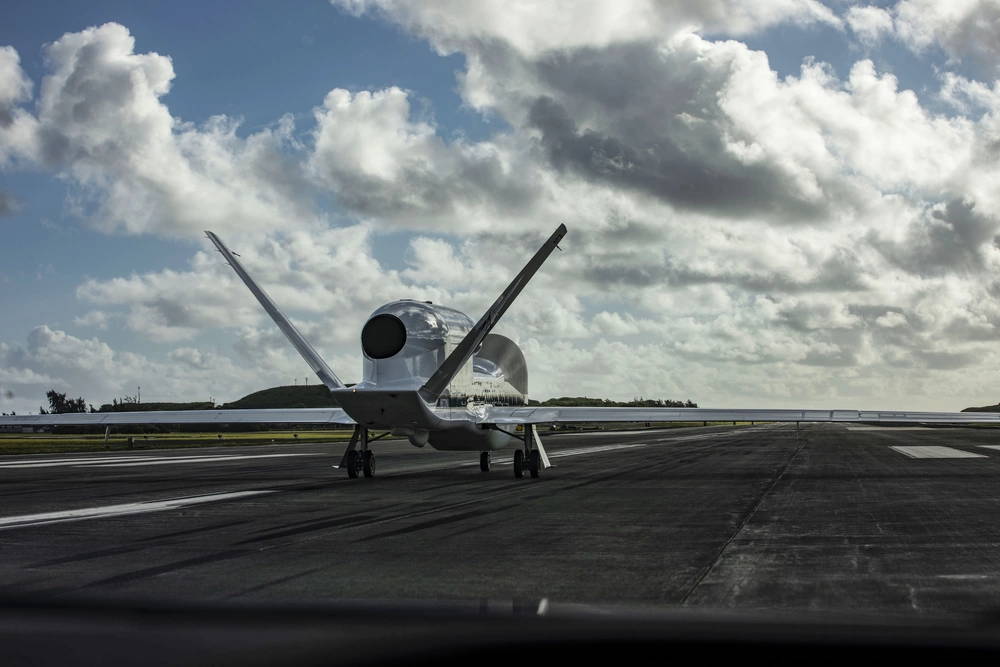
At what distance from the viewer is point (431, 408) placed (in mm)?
25281

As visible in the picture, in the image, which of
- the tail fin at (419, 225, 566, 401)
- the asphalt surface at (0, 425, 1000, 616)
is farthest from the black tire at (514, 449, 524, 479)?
the tail fin at (419, 225, 566, 401)

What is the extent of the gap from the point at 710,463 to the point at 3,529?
27594 mm

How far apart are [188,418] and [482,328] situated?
9402 millimetres

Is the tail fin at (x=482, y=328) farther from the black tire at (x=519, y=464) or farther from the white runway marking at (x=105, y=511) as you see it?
the white runway marking at (x=105, y=511)

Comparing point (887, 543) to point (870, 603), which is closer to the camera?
point (870, 603)

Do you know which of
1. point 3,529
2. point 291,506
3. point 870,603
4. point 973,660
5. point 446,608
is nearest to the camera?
point 973,660

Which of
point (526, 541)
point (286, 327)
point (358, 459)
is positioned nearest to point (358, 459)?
point (358, 459)

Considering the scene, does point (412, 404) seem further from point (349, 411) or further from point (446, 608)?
point (446, 608)

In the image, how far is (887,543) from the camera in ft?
43.7

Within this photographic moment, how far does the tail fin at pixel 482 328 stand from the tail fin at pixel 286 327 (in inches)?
101

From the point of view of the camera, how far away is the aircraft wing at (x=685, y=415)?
27.5 meters

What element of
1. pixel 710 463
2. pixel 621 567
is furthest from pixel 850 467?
pixel 621 567

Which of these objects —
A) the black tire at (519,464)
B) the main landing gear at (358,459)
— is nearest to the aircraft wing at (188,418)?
the main landing gear at (358,459)

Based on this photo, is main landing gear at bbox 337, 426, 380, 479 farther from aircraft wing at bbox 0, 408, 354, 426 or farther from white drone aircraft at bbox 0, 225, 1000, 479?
aircraft wing at bbox 0, 408, 354, 426
